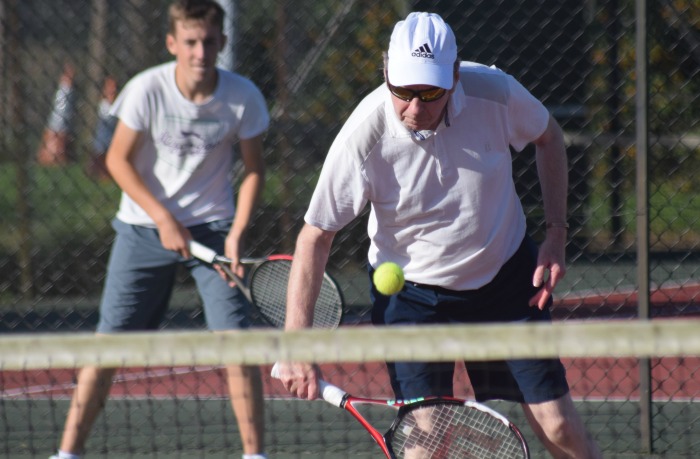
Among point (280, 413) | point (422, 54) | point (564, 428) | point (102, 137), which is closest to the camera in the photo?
point (422, 54)

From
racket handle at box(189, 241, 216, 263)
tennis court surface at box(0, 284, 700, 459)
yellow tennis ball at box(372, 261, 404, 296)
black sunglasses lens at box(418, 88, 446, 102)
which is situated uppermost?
black sunglasses lens at box(418, 88, 446, 102)

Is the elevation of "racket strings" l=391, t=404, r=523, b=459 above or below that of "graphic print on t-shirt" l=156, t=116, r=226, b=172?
below

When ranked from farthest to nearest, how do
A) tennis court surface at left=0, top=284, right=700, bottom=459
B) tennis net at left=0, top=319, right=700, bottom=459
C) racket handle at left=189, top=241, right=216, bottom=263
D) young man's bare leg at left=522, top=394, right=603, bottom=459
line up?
tennis court surface at left=0, top=284, right=700, bottom=459
racket handle at left=189, top=241, right=216, bottom=263
young man's bare leg at left=522, top=394, right=603, bottom=459
tennis net at left=0, top=319, right=700, bottom=459

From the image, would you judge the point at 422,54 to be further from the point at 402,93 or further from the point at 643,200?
the point at 643,200

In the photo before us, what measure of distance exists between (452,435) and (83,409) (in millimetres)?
1515

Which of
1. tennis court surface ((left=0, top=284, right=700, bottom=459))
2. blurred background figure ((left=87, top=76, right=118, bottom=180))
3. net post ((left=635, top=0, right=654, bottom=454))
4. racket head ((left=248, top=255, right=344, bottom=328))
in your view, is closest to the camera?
racket head ((left=248, top=255, right=344, bottom=328))

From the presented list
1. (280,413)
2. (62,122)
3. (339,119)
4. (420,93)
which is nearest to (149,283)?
(280,413)

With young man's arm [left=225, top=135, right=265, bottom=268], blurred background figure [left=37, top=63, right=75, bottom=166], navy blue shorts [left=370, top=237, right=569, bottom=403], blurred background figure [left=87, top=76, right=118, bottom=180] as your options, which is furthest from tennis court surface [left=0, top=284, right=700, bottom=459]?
blurred background figure [left=37, top=63, right=75, bottom=166]

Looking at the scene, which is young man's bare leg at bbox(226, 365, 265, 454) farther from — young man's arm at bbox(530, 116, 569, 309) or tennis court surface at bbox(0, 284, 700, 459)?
young man's arm at bbox(530, 116, 569, 309)

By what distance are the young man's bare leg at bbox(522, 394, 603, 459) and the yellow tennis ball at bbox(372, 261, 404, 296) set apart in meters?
0.46

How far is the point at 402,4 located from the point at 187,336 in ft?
16.2

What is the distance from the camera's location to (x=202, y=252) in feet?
12.2

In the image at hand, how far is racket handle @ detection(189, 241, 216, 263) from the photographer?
3.72 metres

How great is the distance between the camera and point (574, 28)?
25.5 feet
